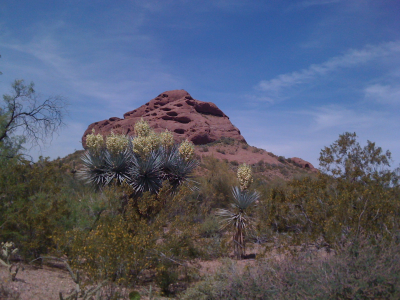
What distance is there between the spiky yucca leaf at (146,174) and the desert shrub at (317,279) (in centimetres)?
699

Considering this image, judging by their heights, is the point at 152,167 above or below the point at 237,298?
above

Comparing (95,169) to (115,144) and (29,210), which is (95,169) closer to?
(115,144)

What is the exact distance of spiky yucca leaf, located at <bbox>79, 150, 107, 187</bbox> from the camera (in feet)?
45.9

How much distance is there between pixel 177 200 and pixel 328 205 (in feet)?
14.0

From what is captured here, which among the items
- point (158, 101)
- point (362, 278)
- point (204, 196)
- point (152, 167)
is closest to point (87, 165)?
point (152, 167)

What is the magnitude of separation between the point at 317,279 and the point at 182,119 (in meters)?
53.0

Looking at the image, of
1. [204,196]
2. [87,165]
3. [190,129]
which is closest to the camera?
[87,165]

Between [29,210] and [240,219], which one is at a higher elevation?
[29,210]

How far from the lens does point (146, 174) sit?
13531mm

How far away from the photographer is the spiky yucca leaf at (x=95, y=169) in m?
14.0

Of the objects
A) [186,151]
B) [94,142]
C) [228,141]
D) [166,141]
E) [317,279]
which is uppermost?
[228,141]

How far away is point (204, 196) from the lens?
2017cm

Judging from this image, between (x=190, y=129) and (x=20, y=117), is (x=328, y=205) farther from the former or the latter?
(x=190, y=129)

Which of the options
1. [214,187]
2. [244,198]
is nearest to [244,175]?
[244,198]
